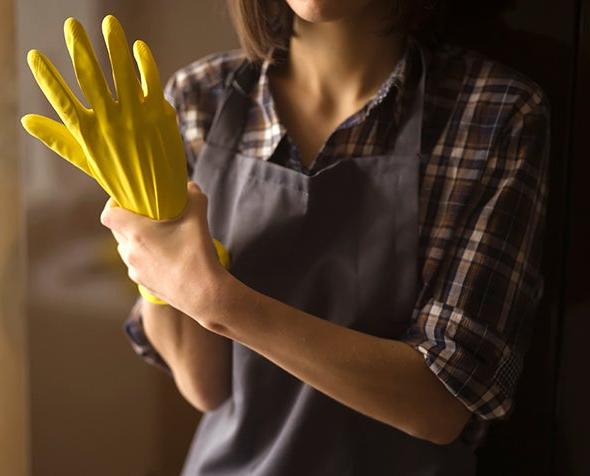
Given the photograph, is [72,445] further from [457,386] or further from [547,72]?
[547,72]

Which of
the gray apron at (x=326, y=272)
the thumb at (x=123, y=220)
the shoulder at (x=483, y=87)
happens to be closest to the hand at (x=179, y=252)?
the thumb at (x=123, y=220)

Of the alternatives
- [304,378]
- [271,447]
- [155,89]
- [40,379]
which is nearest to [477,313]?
[304,378]

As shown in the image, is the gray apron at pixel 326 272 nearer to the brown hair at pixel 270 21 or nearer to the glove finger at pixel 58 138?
the brown hair at pixel 270 21

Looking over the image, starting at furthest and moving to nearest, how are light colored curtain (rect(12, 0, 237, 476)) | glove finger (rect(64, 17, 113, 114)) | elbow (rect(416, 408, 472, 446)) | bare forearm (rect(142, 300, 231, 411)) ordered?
1. light colored curtain (rect(12, 0, 237, 476))
2. bare forearm (rect(142, 300, 231, 411))
3. elbow (rect(416, 408, 472, 446))
4. glove finger (rect(64, 17, 113, 114))

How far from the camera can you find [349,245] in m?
1.00

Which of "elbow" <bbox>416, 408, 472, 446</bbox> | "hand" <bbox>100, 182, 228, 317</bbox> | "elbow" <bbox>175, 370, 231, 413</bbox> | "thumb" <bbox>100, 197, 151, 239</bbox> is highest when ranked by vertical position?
"thumb" <bbox>100, 197, 151, 239</bbox>

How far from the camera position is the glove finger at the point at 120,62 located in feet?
2.77

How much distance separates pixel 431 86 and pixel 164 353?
474 millimetres

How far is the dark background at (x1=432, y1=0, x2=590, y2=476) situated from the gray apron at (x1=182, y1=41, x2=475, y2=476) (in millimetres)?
112

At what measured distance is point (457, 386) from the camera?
92 centimetres

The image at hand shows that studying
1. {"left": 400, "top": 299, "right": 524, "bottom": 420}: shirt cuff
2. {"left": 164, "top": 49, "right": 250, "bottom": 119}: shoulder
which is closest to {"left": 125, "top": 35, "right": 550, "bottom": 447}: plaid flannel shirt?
{"left": 400, "top": 299, "right": 524, "bottom": 420}: shirt cuff

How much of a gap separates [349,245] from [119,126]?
293mm

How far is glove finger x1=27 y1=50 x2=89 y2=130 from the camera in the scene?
84 centimetres

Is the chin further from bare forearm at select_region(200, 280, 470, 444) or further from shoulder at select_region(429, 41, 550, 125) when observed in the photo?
bare forearm at select_region(200, 280, 470, 444)
